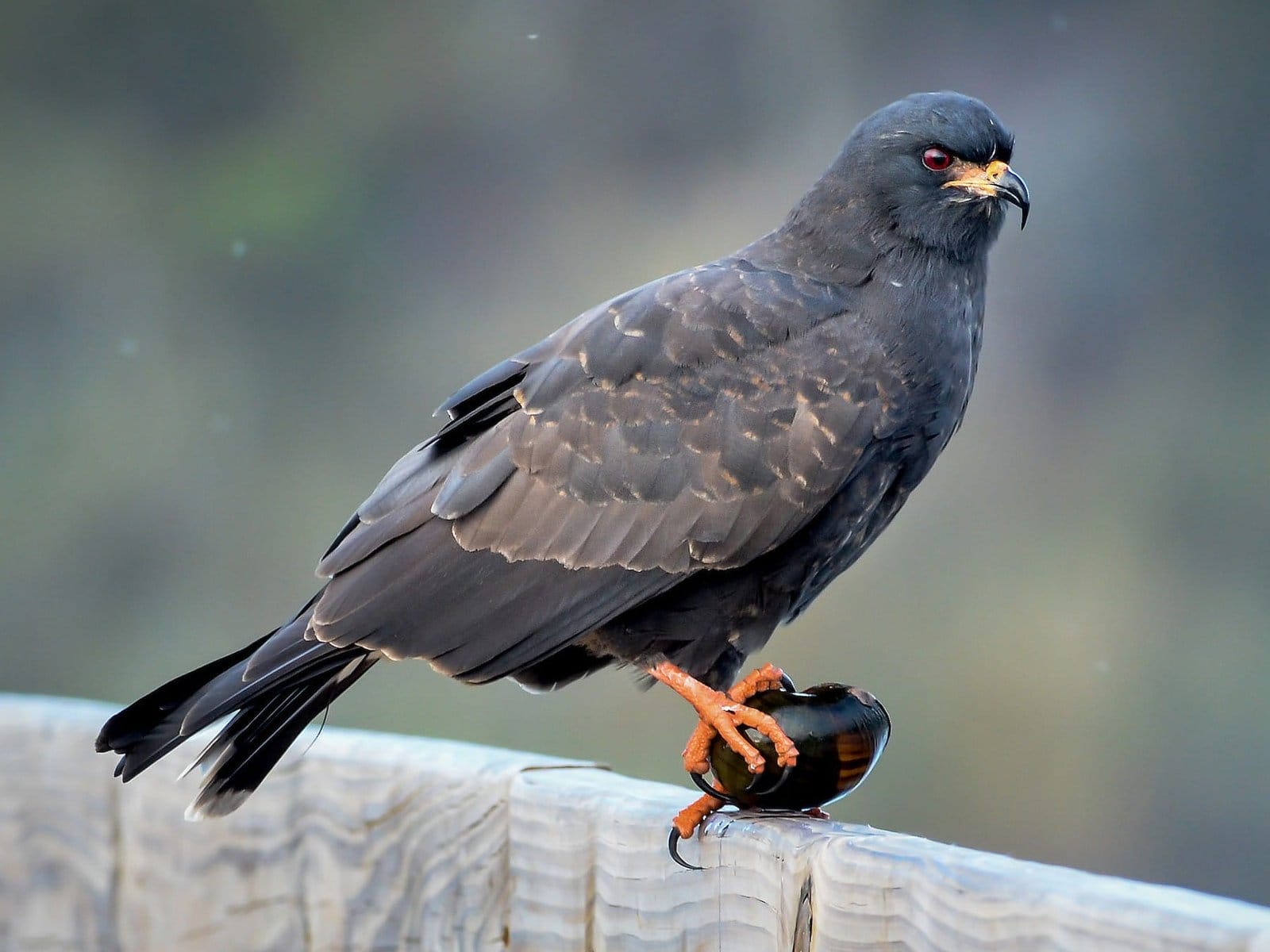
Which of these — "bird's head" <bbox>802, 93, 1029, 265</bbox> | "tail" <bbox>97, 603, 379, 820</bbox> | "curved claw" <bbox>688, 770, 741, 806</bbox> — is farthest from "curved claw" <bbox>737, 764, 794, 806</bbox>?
"bird's head" <bbox>802, 93, 1029, 265</bbox>

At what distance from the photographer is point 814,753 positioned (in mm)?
2078

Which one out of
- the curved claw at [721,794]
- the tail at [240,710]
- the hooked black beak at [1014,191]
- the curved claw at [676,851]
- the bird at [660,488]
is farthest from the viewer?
the hooked black beak at [1014,191]

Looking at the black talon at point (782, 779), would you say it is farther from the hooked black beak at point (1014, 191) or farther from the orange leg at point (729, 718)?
the hooked black beak at point (1014, 191)

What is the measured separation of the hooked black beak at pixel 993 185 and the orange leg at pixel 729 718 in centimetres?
96

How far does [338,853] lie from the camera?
7.94 feet

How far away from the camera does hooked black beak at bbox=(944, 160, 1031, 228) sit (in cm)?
272

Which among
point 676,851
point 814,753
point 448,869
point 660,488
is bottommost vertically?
point 448,869

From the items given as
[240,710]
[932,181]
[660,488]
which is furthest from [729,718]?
[932,181]

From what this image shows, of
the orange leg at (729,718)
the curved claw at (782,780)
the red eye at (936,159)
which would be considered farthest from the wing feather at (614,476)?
the curved claw at (782,780)

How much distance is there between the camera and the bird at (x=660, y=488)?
95.6 inches

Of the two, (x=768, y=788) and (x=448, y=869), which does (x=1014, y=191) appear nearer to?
(x=768, y=788)

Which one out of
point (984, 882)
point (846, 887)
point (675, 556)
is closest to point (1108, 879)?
point (984, 882)

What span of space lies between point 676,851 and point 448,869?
0.48 metres

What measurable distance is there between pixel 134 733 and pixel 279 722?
25 centimetres
